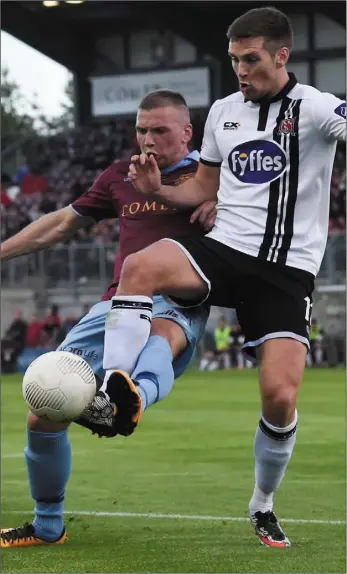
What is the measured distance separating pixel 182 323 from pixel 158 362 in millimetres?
495

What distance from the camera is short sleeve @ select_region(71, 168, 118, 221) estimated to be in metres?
7.08

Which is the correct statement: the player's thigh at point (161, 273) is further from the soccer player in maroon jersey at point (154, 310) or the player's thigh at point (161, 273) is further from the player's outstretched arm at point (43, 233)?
the player's outstretched arm at point (43, 233)

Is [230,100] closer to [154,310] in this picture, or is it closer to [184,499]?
[154,310]

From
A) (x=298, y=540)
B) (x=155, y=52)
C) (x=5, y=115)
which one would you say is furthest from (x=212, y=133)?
(x=5, y=115)

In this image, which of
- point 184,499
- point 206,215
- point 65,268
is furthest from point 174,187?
point 65,268

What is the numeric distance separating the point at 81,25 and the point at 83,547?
34.0 m

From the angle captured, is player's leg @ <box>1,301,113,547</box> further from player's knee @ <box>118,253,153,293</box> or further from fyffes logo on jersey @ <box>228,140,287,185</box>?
fyffes logo on jersey @ <box>228,140,287,185</box>

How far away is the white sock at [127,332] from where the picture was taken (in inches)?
235

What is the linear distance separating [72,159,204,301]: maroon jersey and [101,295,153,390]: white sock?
69cm

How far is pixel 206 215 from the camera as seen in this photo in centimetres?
649

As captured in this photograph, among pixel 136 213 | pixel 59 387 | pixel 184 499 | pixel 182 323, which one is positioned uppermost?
pixel 136 213

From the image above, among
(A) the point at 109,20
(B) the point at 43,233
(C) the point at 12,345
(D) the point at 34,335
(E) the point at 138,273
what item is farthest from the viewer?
(A) the point at 109,20

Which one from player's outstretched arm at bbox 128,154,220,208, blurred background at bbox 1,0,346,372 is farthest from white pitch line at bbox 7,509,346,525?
blurred background at bbox 1,0,346,372

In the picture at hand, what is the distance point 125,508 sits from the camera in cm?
838
